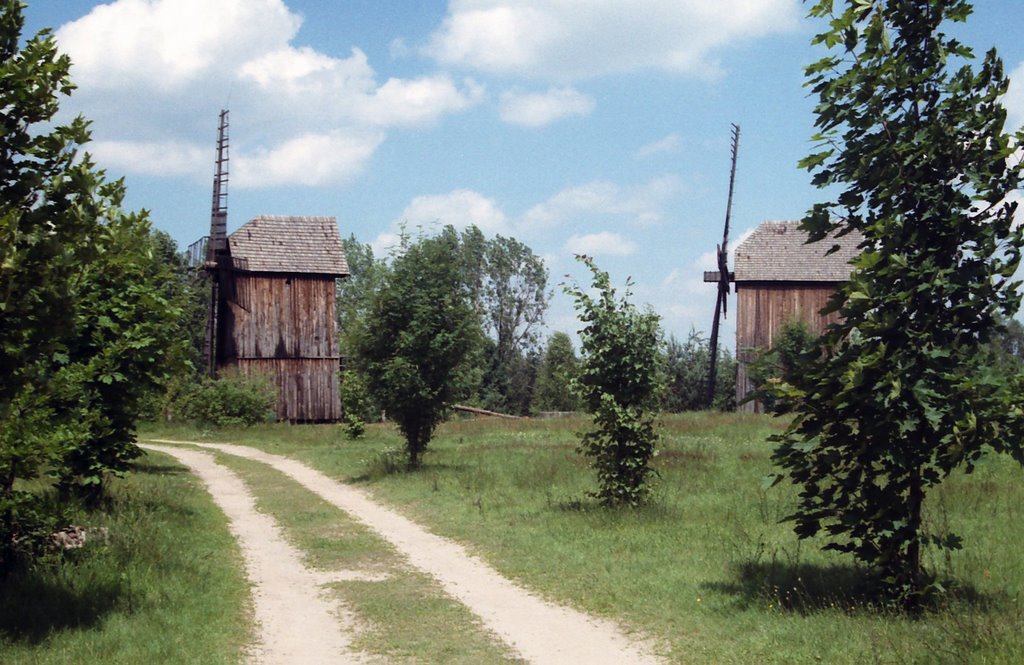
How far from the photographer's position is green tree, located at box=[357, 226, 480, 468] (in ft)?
71.6

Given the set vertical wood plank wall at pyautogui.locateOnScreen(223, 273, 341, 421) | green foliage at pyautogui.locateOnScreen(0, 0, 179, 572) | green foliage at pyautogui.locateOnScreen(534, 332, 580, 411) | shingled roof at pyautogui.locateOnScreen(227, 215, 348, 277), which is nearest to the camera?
green foliage at pyautogui.locateOnScreen(0, 0, 179, 572)

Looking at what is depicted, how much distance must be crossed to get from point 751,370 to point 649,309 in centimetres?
583

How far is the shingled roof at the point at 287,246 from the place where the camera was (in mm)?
46219

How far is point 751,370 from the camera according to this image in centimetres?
982

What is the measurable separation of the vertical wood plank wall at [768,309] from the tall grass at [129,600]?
123ft

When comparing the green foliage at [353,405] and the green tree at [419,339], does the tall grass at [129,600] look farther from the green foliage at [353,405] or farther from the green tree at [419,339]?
the green foliage at [353,405]

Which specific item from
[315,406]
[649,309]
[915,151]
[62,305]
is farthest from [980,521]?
[315,406]

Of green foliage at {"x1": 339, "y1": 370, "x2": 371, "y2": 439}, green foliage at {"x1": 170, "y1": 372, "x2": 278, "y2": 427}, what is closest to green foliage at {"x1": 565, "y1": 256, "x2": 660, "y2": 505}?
green foliage at {"x1": 339, "y1": 370, "x2": 371, "y2": 439}

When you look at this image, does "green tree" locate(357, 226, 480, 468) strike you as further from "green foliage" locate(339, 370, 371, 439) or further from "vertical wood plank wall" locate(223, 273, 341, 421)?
"vertical wood plank wall" locate(223, 273, 341, 421)

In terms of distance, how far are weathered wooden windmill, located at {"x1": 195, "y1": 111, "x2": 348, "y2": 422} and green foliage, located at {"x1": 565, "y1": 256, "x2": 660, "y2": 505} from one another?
3234 centimetres

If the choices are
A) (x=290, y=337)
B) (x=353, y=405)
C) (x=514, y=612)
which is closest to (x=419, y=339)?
(x=514, y=612)

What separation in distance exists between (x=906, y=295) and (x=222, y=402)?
36.9 m

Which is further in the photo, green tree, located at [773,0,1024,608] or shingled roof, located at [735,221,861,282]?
shingled roof, located at [735,221,861,282]

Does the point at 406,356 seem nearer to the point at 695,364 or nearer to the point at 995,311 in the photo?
the point at 995,311
